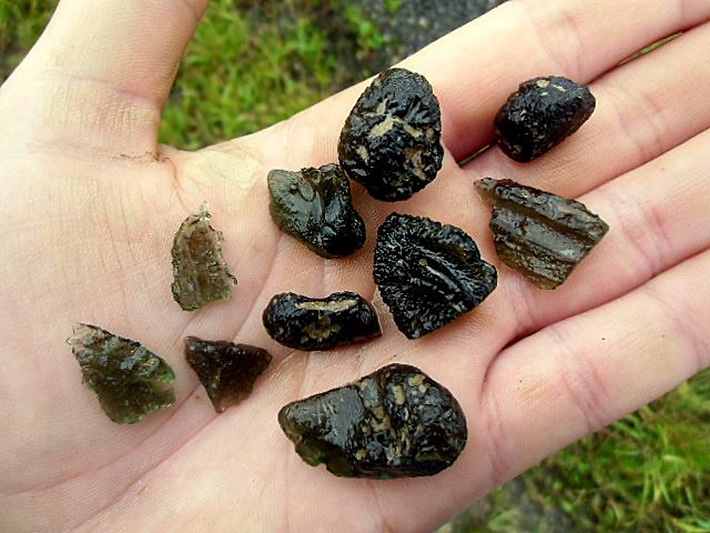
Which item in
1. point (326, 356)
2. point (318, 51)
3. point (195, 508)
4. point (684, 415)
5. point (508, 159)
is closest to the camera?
point (195, 508)

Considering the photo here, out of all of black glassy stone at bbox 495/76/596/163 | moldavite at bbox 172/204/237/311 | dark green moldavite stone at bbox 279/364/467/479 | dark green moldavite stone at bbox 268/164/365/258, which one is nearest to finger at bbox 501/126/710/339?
black glassy stone at bbox 495/76/596/163

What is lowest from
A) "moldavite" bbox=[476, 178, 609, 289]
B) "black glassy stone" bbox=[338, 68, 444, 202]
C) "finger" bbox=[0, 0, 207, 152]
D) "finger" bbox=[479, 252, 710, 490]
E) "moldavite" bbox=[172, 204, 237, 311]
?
"finger" bbox=[479, 252, 710, 490]

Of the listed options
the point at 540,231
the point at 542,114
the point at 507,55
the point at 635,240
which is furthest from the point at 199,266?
the point at 635,240

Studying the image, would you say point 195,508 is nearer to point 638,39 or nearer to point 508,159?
→ point 508,159

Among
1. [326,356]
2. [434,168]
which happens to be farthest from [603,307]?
[326,356]

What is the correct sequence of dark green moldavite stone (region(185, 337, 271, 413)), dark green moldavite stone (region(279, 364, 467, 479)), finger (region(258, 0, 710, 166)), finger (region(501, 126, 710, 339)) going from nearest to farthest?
1. dark green moldavite stone (region(279, 364, 467, 479))
2. dark green moldavite stone (region(185, 337, 271, 413))
3. finger (region(501, 126, 710, 339))
4. finger (region(258, 0, 710, 166))

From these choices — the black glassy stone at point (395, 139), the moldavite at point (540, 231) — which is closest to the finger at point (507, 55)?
the black glassy stone at point (395, 139)

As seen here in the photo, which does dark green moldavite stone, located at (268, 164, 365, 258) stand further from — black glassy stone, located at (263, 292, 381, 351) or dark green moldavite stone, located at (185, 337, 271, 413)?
dark green moldavite stone, located at (185, 337, 271, 413)

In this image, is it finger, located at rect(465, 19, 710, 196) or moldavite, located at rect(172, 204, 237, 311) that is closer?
moldavite, located at rect(172, 204, 237, 311)
